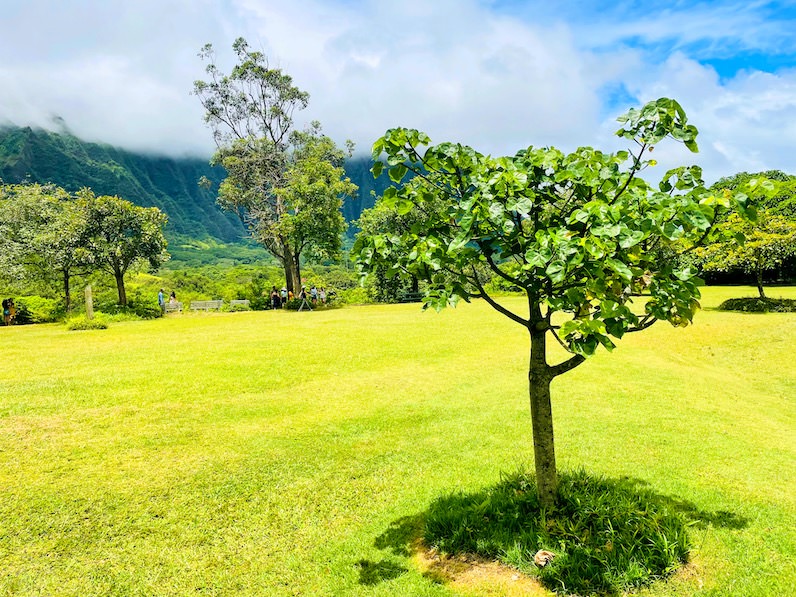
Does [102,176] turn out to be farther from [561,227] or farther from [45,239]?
[561,227]

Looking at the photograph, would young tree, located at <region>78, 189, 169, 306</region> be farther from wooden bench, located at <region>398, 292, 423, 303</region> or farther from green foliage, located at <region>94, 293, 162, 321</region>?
wooden bench, located at <region>398, 292, 423, 303</region>

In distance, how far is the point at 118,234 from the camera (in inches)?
1152

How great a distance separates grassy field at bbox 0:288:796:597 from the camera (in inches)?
193

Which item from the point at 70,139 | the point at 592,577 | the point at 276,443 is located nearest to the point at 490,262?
the point at 592,577

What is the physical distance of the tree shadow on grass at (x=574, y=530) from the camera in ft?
14.4

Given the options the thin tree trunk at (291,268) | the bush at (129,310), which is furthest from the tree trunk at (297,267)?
the bush at (129,310)

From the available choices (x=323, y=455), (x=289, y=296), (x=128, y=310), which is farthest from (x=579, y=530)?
(x=289, y=296)

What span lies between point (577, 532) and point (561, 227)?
310 cm

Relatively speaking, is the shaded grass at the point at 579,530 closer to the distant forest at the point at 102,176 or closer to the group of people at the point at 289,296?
the group of people at the point at 289,296

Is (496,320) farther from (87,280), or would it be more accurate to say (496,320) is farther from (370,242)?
(87,280)

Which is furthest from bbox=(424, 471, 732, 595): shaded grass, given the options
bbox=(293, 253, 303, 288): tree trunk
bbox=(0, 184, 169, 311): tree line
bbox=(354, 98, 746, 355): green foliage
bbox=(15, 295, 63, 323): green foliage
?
bbox=(293, 253, 303, 288): tree trunk

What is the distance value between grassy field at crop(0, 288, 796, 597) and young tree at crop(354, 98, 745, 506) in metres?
2.67

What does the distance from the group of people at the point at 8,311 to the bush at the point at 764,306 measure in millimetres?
36466

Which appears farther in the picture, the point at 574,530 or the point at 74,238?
the point at 74,238
